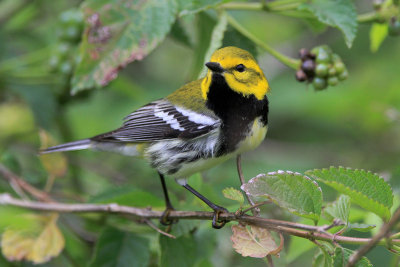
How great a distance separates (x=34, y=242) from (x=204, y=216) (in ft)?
3.23

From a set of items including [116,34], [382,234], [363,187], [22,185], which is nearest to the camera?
[382,234]

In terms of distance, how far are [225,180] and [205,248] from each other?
27.4 inches

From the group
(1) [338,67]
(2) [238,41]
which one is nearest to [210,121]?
(2) [238,41]

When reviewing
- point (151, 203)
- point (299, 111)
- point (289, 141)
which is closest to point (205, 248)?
point (151, 203)

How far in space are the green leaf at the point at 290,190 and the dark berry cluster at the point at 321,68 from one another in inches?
32.3

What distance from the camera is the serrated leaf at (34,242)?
236cm

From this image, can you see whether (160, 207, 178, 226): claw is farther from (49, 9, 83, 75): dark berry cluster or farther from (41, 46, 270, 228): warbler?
(49, 9, 83, 75): dark berry cluster

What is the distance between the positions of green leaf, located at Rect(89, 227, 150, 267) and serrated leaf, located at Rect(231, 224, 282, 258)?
0.84m

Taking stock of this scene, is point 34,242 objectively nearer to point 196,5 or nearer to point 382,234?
point 196,5

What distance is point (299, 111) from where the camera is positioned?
4660mm

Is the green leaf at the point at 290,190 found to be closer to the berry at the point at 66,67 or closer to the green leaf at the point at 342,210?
the green leaf at the point at 342,210

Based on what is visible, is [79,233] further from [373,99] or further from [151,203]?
[373,99]

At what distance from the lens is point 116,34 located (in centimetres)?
239

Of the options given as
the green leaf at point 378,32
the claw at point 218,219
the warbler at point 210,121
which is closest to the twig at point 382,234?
the claw at point 218,219
